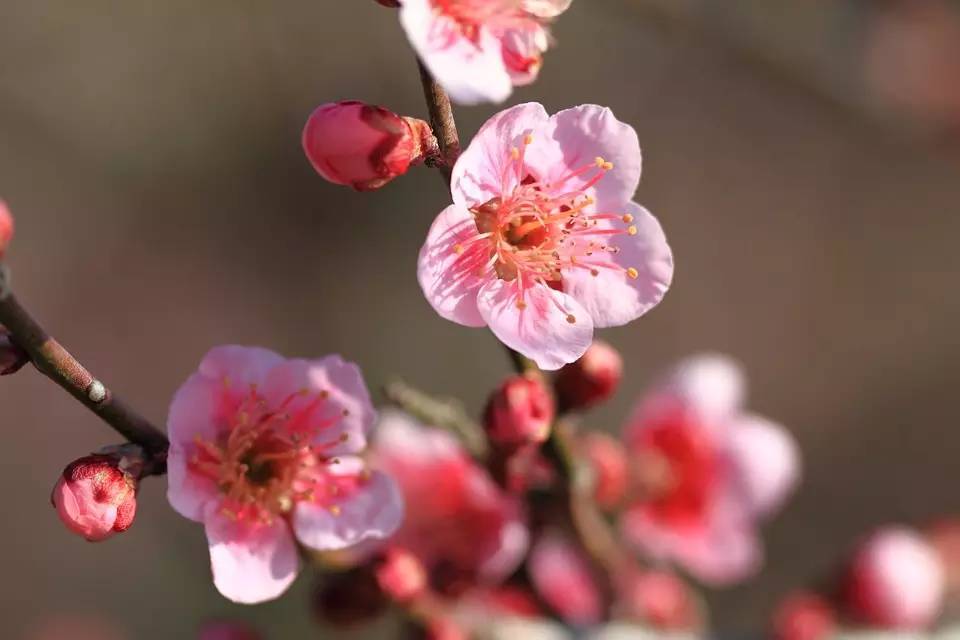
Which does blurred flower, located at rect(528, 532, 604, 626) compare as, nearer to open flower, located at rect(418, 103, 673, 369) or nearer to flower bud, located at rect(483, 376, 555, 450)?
flower bud, located at rect(483, 376, 555, 450)

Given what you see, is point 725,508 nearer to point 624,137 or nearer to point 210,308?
point 624,137

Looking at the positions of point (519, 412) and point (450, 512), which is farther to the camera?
point (450, 512)

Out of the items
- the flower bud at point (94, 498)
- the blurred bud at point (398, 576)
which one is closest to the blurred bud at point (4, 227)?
the flower bud at point (94, 498)

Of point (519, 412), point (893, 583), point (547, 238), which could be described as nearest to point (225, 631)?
point (519, 412)

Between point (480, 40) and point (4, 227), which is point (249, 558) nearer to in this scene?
point (4, 227)

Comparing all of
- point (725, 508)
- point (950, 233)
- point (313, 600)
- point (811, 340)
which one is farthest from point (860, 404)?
point (313, 600)

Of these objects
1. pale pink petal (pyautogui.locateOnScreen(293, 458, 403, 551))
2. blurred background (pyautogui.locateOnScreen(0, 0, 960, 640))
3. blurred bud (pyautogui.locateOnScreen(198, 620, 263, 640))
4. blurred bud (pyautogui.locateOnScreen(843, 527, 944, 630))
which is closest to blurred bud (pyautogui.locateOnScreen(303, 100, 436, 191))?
pale pink petal (pyautogui.locateOnScreen(293, 458, 403, 551))

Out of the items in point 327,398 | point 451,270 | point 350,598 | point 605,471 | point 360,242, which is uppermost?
point 451,270
